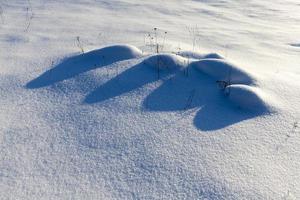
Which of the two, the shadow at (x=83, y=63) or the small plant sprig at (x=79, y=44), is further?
the small plant sprig at (x=79, y=44)

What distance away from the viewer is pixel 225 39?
162 inches

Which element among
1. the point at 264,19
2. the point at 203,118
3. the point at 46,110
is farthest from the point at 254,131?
the point at 264,19

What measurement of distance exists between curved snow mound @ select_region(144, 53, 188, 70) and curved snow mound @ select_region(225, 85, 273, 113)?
1.74 feet

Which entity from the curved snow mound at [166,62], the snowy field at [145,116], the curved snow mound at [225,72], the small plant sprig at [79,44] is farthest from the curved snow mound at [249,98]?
the small plant sprig at [79,44]

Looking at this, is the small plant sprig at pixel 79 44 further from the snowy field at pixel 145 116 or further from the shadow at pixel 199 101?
the shadow at pixel 199 101

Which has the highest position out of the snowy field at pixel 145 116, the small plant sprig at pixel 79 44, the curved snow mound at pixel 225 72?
the curved snow mound at pixel 225 72

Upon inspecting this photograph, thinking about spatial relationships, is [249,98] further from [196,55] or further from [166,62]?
[196,55]

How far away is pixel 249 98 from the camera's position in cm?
251

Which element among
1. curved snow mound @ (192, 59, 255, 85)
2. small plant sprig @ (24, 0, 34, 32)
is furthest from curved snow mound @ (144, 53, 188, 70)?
small plant sprig @ (24, 0, 34, 32)

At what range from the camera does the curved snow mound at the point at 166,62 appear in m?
2.95

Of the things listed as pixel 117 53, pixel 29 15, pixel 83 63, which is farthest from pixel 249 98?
pixel 29 15

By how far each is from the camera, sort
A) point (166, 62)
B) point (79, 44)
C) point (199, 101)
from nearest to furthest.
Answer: point (199, 101) → point (166, 62) → point (79, 44)

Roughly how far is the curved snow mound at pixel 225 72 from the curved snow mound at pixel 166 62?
7.4 inches

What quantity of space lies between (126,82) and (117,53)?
1.48 ft
